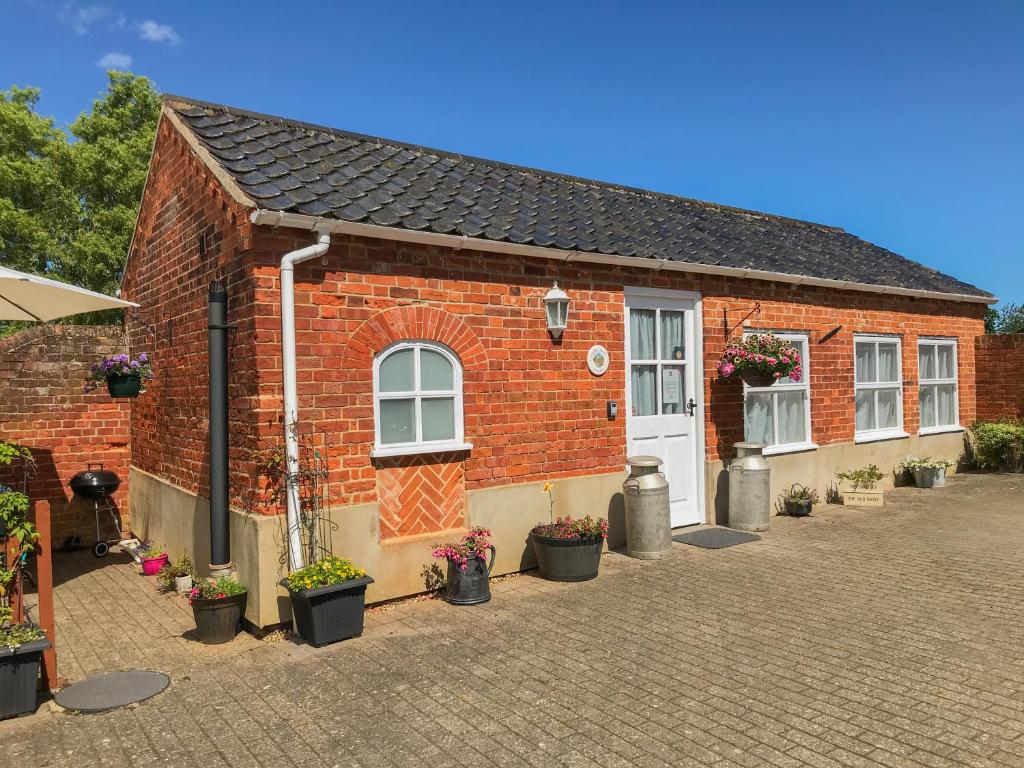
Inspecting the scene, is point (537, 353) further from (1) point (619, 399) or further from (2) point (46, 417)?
(2) point (46, 417)

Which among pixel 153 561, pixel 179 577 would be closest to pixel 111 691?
pixel 179 577

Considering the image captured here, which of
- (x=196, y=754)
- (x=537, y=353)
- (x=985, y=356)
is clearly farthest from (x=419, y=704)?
(x=985, y=356)

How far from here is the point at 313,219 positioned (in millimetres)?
5805

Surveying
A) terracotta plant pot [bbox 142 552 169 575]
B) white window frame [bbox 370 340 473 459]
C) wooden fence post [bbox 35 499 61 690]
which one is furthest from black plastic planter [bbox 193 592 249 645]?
terracotta plant pot [bbox 142 552 169 575]

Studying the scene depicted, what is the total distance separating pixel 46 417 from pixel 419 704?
696 centimetres

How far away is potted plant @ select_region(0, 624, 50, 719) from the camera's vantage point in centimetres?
414

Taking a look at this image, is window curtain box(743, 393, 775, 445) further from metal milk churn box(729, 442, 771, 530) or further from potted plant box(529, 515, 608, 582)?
potted plant box(529, 515, 608, 582)

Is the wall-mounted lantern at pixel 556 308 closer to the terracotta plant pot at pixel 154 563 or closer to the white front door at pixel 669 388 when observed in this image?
the white front door at pixel 669 388

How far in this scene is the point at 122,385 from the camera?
25.3 feet

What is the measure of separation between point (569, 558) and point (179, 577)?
372 cm

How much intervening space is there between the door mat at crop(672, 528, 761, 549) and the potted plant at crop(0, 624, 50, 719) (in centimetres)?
611

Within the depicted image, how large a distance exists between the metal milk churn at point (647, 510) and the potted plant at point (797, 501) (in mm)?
2945

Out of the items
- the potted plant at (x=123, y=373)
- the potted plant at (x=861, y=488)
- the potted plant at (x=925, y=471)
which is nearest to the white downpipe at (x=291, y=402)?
the potted plant at (x=123, y=373)

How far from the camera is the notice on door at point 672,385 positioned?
8.66 meters
